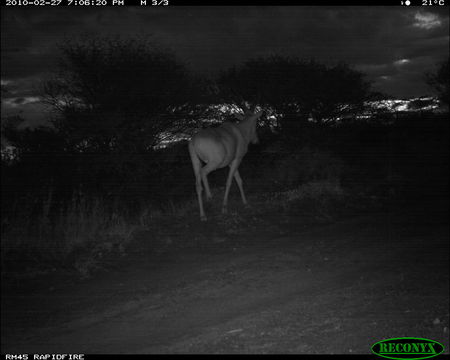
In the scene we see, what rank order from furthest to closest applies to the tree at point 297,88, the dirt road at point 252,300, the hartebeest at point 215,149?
the tree at point 297,88, the hartebeest at point 215,149, the dirt road at point 252,300

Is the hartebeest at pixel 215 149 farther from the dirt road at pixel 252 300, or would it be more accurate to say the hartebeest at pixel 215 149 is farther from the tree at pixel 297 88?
the tree at pixel 297 88

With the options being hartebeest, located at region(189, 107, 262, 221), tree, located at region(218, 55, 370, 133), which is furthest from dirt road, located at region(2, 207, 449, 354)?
tree, located at region(218, 55, 370, 133)

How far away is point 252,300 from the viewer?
5.74m

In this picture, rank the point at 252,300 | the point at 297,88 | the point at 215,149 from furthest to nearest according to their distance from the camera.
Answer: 1. the point at 297,88
2. the point at 215,149
3. the point at 252,300

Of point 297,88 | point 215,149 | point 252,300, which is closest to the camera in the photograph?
point 252,300

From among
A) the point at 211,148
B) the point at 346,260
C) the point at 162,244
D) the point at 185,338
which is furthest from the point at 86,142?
the point at 185,338

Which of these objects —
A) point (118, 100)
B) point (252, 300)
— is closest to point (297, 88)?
point (118, 100)

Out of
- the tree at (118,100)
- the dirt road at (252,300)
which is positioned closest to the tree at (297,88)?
the tree at (118,100)

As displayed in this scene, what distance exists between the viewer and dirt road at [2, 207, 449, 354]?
4.41 m

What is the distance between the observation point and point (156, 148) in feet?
50.2

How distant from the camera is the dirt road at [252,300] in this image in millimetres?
4406

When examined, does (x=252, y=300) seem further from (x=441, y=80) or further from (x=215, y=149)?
(x=441, y=80)

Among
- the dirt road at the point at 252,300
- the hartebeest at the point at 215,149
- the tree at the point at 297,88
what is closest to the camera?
the dirt road at the point at 252,300

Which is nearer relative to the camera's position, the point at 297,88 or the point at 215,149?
the point at 215,149
